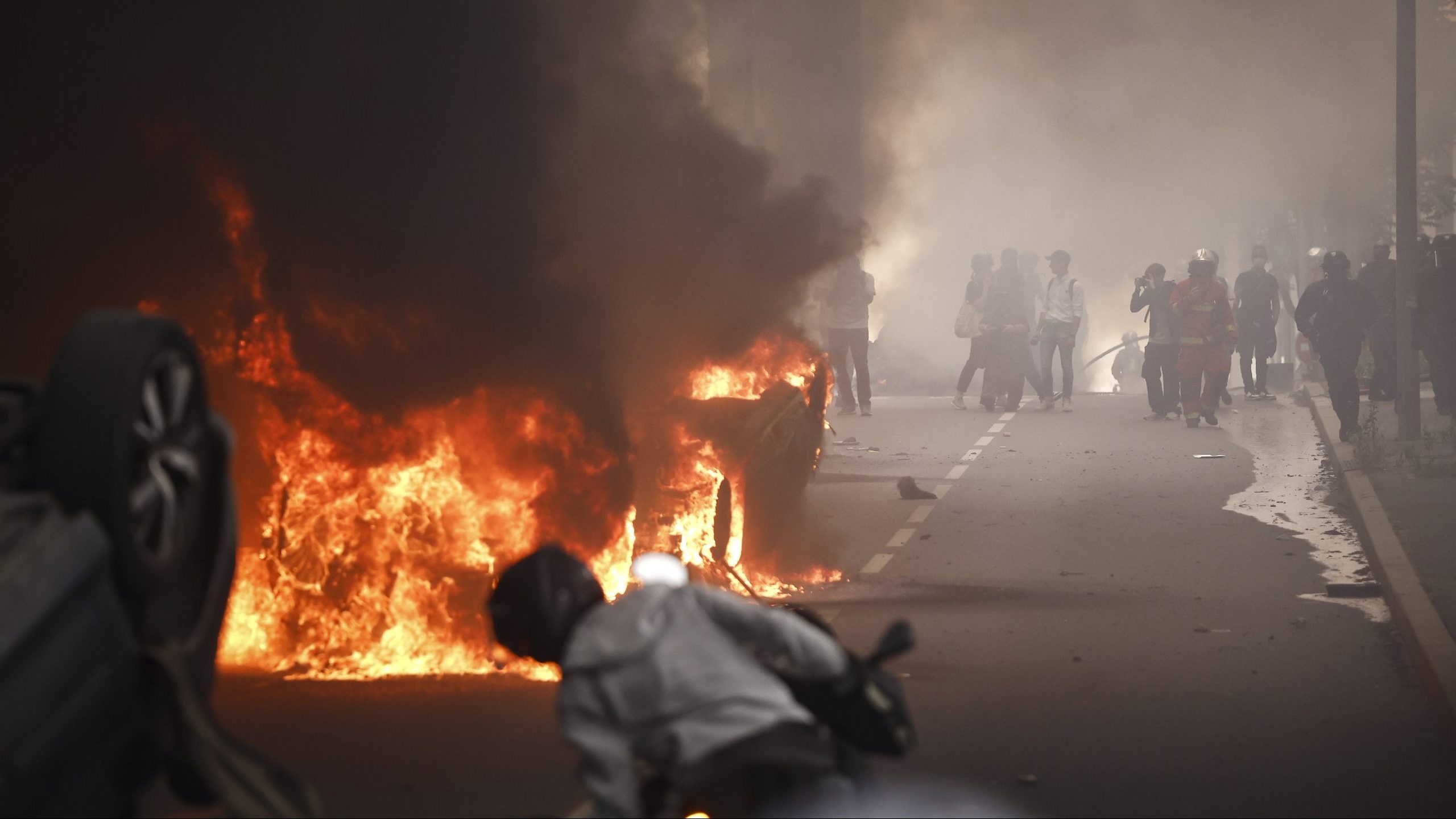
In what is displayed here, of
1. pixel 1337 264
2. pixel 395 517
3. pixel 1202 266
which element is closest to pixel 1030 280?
pixel 1202 266

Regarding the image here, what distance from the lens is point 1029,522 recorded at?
571 inches

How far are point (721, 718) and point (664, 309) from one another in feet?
32.7

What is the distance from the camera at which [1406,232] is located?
18828mm

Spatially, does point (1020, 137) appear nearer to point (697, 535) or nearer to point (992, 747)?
point (697, 535)

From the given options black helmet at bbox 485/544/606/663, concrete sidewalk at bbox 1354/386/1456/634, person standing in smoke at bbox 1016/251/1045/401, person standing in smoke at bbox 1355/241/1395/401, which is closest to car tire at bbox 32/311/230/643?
black helmet at bbox 485/544/606/663

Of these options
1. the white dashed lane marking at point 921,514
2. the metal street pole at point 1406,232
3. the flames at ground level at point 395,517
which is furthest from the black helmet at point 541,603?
the metal street pole at point 1406,232

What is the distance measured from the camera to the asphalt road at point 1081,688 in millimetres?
6430

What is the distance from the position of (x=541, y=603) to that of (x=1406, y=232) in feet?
56.3

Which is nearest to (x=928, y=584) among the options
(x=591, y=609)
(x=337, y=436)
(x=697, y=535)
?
(x=697, y=535)

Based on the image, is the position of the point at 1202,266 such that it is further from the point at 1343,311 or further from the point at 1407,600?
the point at 1407,600

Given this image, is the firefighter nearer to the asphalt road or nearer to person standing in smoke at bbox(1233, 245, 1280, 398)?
person standing in smoke at bbox(1233, 245, 1280, 398)

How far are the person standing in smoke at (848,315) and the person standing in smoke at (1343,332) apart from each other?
6389mm

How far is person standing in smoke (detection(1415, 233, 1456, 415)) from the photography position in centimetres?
2050

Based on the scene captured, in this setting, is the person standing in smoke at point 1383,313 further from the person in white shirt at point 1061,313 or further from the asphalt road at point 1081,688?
the asphalt road at point 1081,688
